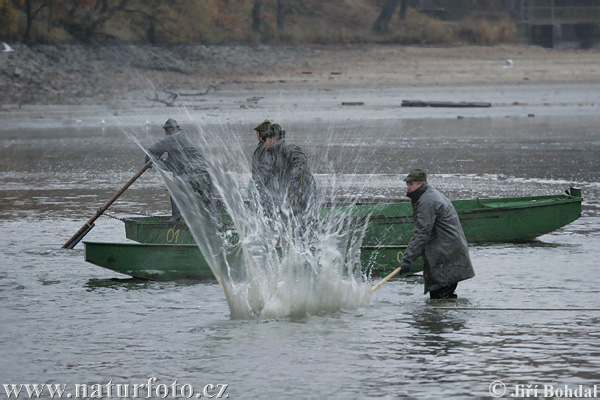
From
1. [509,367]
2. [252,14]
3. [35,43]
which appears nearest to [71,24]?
[35,43]

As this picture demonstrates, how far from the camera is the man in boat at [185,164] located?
1198cm

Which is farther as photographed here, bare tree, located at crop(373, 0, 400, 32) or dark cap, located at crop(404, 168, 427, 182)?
bare tree, located at crop(373, 0, 400, 32)

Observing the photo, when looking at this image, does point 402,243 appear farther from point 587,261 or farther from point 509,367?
point 509,367

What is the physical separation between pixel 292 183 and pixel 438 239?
1.70 meters

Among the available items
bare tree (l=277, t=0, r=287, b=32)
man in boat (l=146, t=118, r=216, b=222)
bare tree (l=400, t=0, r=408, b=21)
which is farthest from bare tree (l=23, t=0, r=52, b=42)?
man in boat (l=146, t=118, r=216, b=222)

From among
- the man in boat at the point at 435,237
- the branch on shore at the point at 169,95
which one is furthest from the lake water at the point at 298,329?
the branch on shore at the point at 169,95

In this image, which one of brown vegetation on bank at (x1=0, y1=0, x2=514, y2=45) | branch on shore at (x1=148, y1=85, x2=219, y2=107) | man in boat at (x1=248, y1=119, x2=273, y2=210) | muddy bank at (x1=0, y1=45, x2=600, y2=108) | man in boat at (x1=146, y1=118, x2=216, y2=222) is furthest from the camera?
brown vegetation on bank at (x1=0, y1=0, x2=514, y2=45)

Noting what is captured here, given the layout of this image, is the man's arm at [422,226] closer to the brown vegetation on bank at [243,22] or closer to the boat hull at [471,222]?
the boat hull at [471,222]

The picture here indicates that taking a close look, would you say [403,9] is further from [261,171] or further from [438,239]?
[438,239]

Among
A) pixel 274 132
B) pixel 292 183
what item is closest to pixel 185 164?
pixel 274 132

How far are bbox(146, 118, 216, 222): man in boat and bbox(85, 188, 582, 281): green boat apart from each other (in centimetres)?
40

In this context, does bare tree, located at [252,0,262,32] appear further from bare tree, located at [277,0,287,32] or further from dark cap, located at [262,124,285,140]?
dark cap, located at [262,124,285,140]

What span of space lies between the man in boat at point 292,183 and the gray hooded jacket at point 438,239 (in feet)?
4.25

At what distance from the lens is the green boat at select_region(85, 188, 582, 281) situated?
34.6ft
